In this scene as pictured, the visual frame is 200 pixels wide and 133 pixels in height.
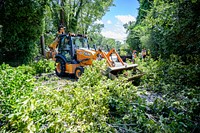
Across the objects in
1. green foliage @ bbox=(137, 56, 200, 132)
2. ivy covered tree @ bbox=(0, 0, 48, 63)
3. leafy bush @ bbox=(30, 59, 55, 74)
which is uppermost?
ivy covered tree @ bbox=(0, 0, 48, 63)

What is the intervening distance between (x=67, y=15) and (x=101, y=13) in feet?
18.2

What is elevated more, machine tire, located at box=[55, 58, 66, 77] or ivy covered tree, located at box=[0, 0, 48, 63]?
ivy covered tree, located at box=[0, 0, 48, 63]

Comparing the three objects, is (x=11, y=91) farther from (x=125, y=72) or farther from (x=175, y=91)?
(x=125, y=72)

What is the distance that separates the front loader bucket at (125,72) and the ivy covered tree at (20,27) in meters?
5.72

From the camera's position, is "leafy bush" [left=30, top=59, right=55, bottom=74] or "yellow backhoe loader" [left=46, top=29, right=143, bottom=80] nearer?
"yellow backhoe loader" [left=46, top=29, right=143, bottom=80]

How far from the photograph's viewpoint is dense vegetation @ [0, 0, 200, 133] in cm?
204

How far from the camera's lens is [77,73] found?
728cm

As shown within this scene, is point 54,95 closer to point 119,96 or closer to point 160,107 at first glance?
point 119,96

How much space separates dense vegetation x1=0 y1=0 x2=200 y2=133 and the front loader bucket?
0.26 m

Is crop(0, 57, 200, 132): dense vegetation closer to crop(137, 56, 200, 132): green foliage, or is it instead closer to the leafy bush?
crop(137, 56, 200, 132): green foliage

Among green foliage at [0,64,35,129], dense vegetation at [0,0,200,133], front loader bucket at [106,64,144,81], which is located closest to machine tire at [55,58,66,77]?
dense vegetation at [0,0,200,133]

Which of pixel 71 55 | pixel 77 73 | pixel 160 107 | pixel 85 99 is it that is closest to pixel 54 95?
pixel 85 99

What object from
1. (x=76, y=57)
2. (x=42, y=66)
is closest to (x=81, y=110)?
(x=76, y=57)

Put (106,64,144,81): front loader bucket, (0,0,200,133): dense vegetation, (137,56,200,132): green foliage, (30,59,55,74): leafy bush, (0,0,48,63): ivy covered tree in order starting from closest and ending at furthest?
1. (0,0,200,133): dense vegetation
2. (137,56,200,132): green foliage
3. (106,64,144,81): front loader bucket
4. (30,59,55,74): leafy bush
5. (0,0,48,63): ivy covered tree
